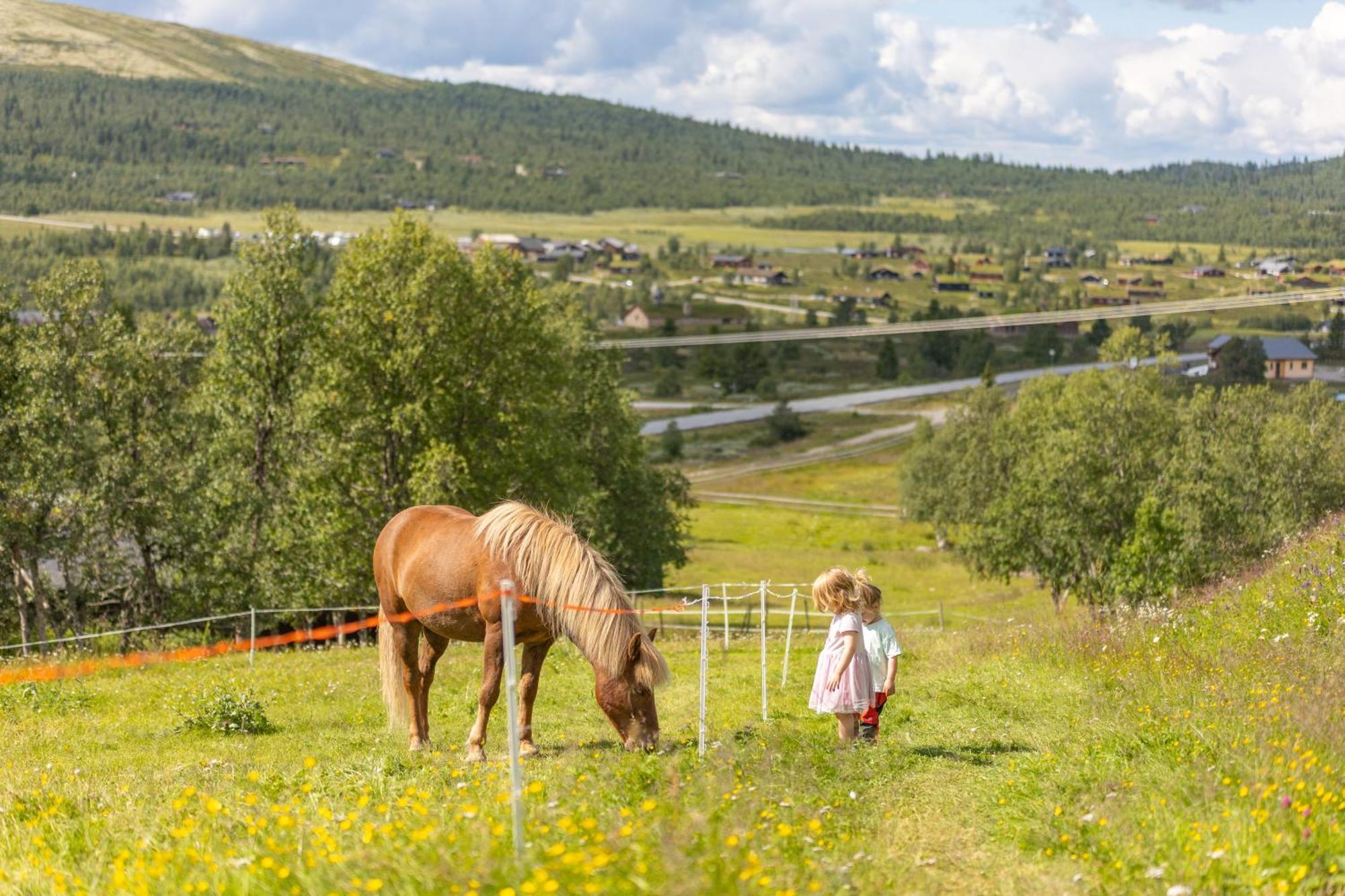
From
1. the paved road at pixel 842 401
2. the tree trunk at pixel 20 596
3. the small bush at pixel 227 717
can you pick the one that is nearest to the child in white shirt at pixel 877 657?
the small bush at pixel 227 717

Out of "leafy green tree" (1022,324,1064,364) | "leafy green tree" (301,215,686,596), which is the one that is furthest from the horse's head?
"leafy green tree" (1022,324,1064,364)

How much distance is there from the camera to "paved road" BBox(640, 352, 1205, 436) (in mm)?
141125

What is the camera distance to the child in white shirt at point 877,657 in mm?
11695

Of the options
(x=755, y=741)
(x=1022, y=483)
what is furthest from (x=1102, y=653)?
(x=1022, y=483)

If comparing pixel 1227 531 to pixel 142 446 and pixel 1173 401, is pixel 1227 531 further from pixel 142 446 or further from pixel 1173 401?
pixel 142 446

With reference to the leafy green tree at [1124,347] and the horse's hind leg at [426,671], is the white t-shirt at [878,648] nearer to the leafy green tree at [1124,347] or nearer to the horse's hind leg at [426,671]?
the horse's hind leg at [426,671]

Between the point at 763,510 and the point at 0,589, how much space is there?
6752 cm

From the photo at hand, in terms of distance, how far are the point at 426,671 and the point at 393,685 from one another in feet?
1.37

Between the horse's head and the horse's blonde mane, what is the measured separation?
4 cm

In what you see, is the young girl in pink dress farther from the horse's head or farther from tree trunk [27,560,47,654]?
tree trunk [27,560,47,654]

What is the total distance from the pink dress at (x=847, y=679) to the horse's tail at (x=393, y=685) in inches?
200

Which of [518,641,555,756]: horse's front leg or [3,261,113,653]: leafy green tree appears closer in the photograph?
[518,641,555,756]: horse's front leg

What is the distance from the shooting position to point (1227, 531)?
52.7 metres

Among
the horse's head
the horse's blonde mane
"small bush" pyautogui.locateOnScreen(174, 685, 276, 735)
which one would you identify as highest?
the horse's blonde mane
